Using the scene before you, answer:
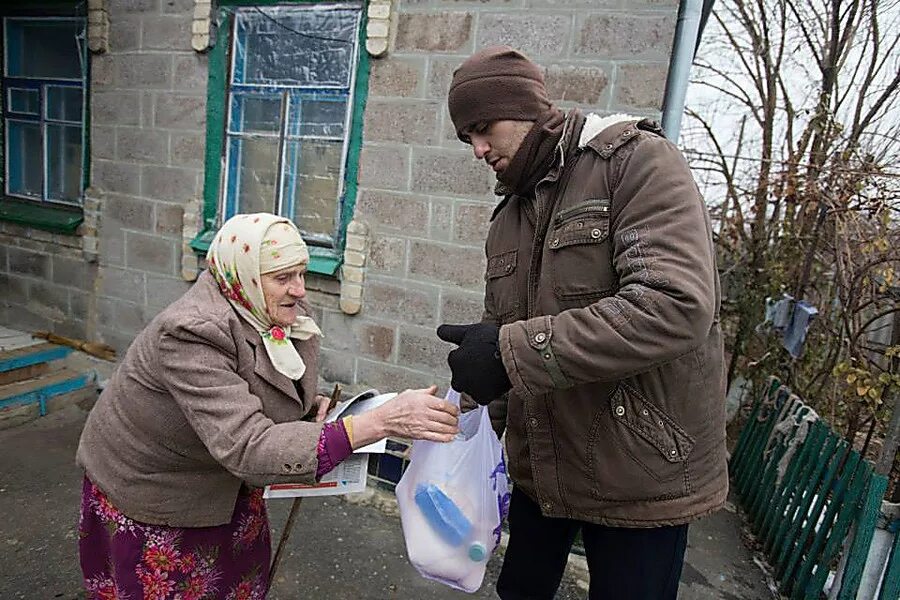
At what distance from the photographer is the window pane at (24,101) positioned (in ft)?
15.3

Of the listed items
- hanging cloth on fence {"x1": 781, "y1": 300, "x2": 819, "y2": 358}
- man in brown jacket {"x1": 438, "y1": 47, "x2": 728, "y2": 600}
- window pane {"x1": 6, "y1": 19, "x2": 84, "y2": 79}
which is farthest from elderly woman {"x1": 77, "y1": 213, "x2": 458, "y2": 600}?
window pane {"x1": 6, "y1": 19, "x2": 84, "y2": 79}

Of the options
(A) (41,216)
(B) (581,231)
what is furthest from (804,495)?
(A) (41,216)

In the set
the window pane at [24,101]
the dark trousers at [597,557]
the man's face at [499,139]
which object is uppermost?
the window pane at [24,101]

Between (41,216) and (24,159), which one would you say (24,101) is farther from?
(41,216)

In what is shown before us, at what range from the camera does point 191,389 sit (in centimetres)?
138

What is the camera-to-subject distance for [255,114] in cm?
382

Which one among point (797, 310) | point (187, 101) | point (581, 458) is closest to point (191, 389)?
point (581, 458)

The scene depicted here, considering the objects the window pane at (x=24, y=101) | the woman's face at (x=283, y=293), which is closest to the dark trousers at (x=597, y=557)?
the woman's face at (x=283, y=293)

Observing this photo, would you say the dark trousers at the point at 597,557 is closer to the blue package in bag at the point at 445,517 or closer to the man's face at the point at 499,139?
the blue package in bag at the point at 445,517

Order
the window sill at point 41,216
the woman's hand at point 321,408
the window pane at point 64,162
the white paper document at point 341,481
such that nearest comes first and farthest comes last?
the white paper document at point 341,481 < the woman's hand at point 321,408 < the window sill at point 41,216 < the window pane at point 64,162

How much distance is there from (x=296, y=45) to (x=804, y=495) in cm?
364

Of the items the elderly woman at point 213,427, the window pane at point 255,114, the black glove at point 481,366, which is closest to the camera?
the black glove at point 481,366

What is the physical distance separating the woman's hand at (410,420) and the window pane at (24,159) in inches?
181

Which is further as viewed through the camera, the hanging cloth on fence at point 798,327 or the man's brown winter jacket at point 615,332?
the hanging cloth on fence at point 798,327
